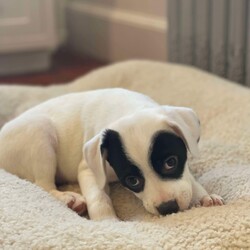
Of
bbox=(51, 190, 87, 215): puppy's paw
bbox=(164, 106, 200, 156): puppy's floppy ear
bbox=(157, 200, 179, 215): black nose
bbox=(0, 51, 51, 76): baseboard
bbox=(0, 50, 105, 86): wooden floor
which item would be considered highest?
bbox=(164, 106, 200, 156): puppy's floppy ear

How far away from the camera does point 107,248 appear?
1.40 meters

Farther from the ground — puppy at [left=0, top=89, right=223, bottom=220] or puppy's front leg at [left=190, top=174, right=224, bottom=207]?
puppy at [left=0, top=89, right=223, bottom=220]

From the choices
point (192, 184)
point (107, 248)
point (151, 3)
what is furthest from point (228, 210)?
point (151, 3)

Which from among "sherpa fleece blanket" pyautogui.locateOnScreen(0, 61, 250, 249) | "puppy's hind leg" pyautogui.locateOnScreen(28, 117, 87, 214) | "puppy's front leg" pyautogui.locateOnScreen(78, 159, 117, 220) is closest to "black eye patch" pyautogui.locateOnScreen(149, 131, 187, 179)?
"sherpa fleece blanket" pyautogui.locateOnScreen(0, 61, 250, 249)

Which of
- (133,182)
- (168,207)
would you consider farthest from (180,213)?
(133,182)

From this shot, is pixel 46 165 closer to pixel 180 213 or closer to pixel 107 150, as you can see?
pixel 107 150

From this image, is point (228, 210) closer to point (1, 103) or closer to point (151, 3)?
point (1, 103)

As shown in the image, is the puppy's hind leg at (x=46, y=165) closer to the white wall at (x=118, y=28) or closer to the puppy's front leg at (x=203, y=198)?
the puppy's front leg at (x=203, y=198)

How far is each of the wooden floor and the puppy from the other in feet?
5.20

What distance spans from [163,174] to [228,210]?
18 centimetres

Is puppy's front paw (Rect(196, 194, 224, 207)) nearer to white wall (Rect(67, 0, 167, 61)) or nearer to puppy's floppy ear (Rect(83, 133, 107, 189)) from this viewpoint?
puppy's floppy ear (Rect(83, 133, 107, 189))

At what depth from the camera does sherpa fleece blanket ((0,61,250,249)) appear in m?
1.43

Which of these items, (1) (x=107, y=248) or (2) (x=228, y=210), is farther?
(2) (x=228, y=210)

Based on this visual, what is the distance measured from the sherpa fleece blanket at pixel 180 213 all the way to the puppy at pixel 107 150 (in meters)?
0.06
